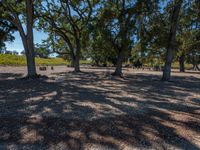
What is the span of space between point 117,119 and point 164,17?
12971mm

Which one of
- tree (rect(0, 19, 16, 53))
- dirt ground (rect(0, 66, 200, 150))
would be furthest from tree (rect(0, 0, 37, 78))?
dirt ground (rect(0, 66, 200, 150))

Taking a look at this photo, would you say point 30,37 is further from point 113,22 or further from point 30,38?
point 113,22

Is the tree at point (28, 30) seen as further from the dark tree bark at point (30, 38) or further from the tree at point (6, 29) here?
the tree at point (6, 29)

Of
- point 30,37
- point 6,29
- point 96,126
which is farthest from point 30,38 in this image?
point 96,126

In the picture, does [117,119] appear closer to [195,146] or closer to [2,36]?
[195,146]

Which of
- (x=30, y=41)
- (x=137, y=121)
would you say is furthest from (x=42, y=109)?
(x=30, y=41)

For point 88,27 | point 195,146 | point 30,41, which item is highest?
point 88,27

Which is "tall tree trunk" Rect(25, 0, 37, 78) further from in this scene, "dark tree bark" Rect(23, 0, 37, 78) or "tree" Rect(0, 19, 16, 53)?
"tree" Rect(0, 19, 16, 53)

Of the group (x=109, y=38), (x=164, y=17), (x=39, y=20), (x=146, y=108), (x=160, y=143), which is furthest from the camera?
(x=39, y=20)

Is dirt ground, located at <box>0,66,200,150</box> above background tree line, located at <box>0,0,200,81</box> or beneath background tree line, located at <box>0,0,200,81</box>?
beneath

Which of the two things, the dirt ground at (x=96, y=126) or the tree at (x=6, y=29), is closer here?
the dirt ground at (x=96, y=126)

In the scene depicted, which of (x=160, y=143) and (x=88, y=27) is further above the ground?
(x=88, y=27)

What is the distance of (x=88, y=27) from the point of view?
66.1ft

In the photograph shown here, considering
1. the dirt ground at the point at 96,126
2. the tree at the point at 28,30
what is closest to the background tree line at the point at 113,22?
the tree at the point at 28,30
